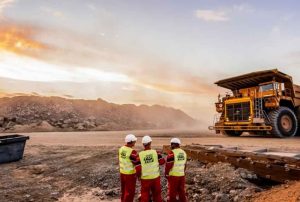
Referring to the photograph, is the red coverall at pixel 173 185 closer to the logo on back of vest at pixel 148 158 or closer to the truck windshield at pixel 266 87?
the logo on back of vest at pixel 148 158

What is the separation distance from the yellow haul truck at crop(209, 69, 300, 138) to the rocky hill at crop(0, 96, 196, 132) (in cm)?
2483

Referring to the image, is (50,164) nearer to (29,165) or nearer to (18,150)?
(29,165)

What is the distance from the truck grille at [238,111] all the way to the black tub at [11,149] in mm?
12323

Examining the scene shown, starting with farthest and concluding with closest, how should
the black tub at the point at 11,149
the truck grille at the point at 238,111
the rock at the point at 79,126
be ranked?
the rock at the point at 79,126 → the truck grille at the point at 238,111 → the black tub at the point at 11,149

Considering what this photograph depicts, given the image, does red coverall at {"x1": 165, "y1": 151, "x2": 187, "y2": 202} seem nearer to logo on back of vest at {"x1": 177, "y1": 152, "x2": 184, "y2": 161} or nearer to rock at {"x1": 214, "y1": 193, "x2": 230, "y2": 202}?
logo on back of vest at {"x1": 177, "y1": 152, "x2": 184, "y2": 161}

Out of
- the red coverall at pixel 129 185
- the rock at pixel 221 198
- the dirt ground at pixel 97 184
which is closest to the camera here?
the red coverall at pixel 129 185

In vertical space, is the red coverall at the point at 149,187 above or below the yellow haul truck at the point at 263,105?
below

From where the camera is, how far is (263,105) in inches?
705

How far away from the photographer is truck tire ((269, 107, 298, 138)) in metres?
17.2

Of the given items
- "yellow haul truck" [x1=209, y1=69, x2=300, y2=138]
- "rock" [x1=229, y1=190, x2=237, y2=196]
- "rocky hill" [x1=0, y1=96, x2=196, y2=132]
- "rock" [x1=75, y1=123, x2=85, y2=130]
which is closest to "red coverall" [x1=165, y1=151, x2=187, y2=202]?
"rock" [x1=229, y1=190, x2=237, y2=196]

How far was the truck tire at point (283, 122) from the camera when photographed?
56.4 feet

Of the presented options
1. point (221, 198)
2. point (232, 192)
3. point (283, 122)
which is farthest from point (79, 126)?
point (221, 198)

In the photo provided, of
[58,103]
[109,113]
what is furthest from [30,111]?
[109,113]

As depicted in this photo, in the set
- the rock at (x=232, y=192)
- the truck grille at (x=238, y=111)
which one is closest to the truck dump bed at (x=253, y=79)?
the truck grille at (x=238, y=111)
